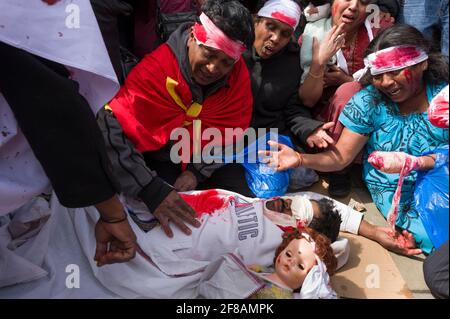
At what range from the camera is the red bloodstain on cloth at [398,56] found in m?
2.44

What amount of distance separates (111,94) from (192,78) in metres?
1.05

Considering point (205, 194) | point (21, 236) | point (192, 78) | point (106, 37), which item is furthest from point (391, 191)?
point (21, 236)

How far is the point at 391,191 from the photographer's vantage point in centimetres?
277

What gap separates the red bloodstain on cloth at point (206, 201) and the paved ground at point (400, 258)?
0.80 meters

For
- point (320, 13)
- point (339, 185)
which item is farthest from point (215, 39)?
point (339, 185)

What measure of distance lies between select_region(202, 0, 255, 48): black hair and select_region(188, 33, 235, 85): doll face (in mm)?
118

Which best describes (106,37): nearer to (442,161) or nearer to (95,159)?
(95,159)

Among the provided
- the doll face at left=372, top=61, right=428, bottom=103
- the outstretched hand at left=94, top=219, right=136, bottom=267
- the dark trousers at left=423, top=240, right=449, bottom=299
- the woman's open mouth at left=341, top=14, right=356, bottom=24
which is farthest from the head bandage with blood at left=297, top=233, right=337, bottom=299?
the woman's open mouth at left=341, top=14, right=356, bottom=24

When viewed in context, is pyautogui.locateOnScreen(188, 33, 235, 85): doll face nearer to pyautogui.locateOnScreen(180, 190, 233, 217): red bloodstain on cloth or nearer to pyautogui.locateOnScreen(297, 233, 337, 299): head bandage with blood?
pyautogui.locateOnScreen(180, 190, 233, 217): red bloodstain on cloth

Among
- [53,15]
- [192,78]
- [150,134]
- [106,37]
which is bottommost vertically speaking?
[150,134]

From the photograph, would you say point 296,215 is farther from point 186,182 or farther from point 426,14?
point 426,14

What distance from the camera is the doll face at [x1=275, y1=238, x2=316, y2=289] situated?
215 cm

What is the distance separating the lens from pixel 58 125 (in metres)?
1.45

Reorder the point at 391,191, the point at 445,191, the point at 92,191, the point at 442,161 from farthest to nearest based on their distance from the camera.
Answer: the point at 391,191
the point at 442,161
the point at 445,191
the point at 92,191
